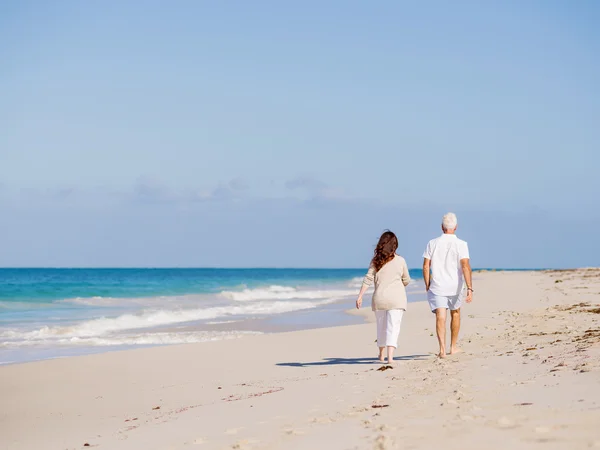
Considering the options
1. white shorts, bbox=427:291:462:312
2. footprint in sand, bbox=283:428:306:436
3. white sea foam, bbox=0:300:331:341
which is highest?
white shorts, bbox=427:291:462:312

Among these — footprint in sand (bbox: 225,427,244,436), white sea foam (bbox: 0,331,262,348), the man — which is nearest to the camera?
footprint in sand (bbox: 225,427,244,436)

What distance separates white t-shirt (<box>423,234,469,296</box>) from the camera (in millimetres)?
9233

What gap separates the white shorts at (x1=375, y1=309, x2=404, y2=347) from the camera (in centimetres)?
946

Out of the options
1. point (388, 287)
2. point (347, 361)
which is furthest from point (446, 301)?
point (347, 361)

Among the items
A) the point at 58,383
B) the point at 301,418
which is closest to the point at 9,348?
the point at 58,383

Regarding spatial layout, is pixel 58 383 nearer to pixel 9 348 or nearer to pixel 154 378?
pixel 154 378

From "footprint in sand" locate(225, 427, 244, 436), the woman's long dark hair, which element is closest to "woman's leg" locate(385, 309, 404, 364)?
the woman's long dark hair

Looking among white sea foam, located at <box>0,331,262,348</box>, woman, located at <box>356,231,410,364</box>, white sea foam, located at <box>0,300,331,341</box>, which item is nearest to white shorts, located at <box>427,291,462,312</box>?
woman, located at <box>356,231,410,364</box>

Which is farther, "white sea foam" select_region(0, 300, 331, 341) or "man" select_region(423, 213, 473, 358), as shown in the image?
"white sea foam" select_region(0, 300, 331, 341)

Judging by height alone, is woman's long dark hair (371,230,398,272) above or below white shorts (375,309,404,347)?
above

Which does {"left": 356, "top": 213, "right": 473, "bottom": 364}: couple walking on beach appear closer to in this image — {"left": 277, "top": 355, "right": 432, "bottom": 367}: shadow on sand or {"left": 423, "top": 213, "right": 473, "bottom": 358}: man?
{"left": 423, "top": 213, "right": 473, "bottom": 358}: man

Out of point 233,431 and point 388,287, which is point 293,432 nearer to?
point 233,431

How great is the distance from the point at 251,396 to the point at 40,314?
70.0 feet

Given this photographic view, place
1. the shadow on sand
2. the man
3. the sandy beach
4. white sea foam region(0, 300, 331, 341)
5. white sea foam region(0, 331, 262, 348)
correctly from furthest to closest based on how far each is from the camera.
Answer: white sea foam region(0, 300, 331, 341), white sea foam region(0, 331, 262, 348), the shadow on sand, the man, the sandy beach
